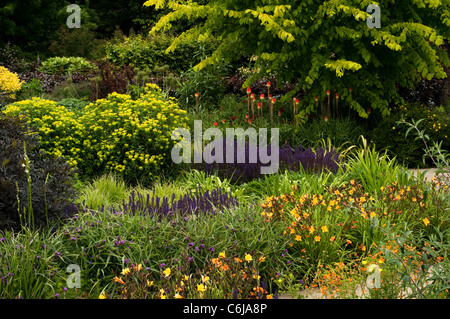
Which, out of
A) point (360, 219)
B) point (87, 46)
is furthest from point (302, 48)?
point (87, 46)

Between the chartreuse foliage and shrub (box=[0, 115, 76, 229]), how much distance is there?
4324 mm

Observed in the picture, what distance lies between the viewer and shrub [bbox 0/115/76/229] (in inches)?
157

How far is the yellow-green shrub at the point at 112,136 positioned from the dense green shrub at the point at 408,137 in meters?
3.67

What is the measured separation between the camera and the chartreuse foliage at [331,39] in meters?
8.25

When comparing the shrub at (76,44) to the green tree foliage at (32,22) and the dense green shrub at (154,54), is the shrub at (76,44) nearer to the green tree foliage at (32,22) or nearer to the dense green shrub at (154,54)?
the green tree foliage at (32,22)

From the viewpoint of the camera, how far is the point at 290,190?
5141mm

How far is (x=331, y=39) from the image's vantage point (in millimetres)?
8492

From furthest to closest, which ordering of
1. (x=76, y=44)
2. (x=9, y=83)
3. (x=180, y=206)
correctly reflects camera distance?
(x=76, y=44), (x=9, y=83), (x=180, y=206)

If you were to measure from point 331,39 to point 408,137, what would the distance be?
2.11 meters

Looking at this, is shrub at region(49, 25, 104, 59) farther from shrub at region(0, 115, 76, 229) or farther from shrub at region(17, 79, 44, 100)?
shrub at region(0, 115, 76, 229)

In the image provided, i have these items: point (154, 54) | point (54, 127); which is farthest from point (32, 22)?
point (54, 127)

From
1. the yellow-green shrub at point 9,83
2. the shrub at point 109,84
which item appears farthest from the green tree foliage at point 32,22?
the shrub at point 109,84

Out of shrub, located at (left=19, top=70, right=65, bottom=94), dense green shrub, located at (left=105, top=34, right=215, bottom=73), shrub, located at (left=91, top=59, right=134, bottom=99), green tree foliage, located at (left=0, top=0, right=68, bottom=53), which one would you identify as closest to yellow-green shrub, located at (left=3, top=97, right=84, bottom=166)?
shrub, located at (left=91, top=59, right=134, bottom=99)

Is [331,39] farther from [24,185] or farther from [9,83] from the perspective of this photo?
Answer: [9,83]
